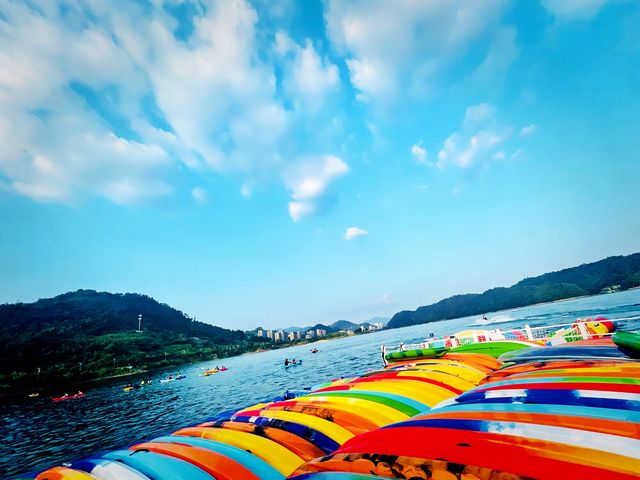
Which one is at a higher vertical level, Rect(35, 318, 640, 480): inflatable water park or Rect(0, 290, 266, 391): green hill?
Rect(0, 290, 266, 391): green hill

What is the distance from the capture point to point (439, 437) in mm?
1798

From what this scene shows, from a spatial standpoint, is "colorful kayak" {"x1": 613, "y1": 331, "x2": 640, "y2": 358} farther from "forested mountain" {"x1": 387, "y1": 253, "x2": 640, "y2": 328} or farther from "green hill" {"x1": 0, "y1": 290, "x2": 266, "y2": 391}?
"forested mountain" {"x1": 387, "y1": 253, "x2": 640, "y2": 328}

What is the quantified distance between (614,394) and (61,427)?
42.4m

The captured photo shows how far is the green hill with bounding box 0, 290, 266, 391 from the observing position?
88644 millimetres

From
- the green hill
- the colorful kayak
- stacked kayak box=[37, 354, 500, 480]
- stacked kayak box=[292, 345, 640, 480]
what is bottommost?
stacked kayak box=[37, 354, 500, 480]

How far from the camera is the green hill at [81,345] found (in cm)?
8864

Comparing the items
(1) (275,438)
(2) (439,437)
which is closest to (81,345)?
(1) (275,438)

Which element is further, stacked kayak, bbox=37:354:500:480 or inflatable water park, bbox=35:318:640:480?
stacked kayak, bbox=37:354:500:480

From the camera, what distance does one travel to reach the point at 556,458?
142 cm

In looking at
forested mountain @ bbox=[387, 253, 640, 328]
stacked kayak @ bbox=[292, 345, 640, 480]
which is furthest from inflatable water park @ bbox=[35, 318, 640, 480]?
forested mountain @ bbox=[387, 253, 640, 328]

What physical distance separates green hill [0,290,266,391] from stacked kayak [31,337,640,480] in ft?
362

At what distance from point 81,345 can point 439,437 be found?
149 m

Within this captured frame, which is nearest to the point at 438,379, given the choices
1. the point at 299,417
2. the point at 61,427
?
the point at 299,417

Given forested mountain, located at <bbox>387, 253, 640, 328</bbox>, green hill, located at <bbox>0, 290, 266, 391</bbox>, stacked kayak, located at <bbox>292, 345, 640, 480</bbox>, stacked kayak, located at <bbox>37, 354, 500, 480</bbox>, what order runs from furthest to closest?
forested mountain, located at <bbox>387, 253, 640, 328</bbox> → green hill, located at <bbox>0, 290, 266, 391</bbox> → stacked kayak, located at <bbox>37, 354, 500, 480</bbox> → stacked kayak, located at <bbox>292, 345, 640, 480</bbox>
